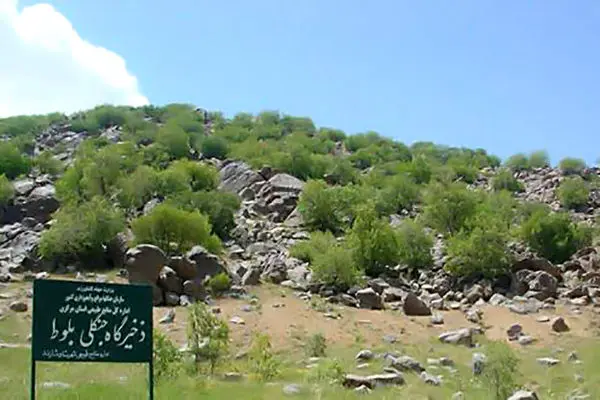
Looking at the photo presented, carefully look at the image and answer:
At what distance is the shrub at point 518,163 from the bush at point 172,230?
58298mm

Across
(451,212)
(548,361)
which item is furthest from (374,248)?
(548,361)

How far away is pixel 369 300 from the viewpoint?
128 ft

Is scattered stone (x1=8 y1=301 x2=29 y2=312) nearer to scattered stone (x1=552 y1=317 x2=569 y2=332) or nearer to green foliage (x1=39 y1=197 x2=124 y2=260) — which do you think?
green foliage (x1=39 y1=197 x2=124 y2=260)

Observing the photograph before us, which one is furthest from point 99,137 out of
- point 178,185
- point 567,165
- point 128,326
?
point 128,326

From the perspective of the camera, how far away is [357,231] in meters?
47.9

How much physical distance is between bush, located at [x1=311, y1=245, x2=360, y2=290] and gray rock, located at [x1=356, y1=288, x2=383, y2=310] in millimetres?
1979

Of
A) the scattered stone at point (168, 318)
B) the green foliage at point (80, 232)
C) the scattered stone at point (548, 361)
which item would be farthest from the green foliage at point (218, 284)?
the scattered stone at point (548, 361)

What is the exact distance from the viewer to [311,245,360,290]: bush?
41.3 metres

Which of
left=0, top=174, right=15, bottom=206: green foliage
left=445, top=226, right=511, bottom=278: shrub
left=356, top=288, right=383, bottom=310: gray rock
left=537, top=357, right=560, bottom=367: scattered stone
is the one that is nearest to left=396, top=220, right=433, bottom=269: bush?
left=445, top=226, right=511, bottom=278: shrub

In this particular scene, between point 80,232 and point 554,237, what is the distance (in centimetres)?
2799

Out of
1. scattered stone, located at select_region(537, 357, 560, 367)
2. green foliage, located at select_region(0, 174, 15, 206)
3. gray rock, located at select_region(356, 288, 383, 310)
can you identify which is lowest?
scattered stone, located at select_region(537, 357, 560, 367)

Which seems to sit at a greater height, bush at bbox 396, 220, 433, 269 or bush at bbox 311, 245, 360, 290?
bush at bbox 396, 220, 433, 269

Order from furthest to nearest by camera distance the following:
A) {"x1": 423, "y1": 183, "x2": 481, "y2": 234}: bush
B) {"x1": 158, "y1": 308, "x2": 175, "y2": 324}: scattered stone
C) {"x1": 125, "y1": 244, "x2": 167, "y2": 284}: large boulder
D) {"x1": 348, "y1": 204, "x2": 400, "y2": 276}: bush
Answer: {"x1": 423, "y1": 183, "x2": 481, "y2": 234}: bush
{"x1": 348, "y1": 204, "x2": 400, "y2": 276}: bush
{"x1": 125, "y1": 244, "x2": 167, "y2": 284}: large boulder
{"x1": 158, "y1": 308, "x2": 175, "y2": 324}: scattered stone

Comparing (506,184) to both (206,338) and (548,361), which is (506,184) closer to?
(548,361)
